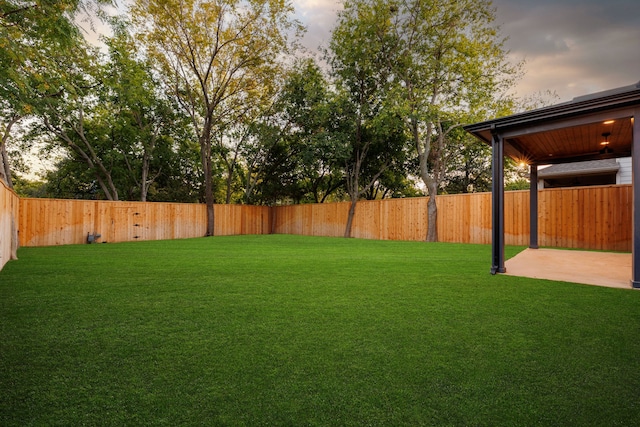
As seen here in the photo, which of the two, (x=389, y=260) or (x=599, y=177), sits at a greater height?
(x=599, y=177)

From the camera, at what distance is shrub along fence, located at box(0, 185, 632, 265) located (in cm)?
814

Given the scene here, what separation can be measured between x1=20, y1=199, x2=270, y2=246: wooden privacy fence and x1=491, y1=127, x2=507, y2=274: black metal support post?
12599 millimetres

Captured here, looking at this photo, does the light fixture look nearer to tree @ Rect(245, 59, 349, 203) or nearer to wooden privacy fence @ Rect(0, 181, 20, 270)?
tree @ Rect(245, 59, 349, 203)

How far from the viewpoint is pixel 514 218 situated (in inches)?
387

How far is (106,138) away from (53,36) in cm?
1383

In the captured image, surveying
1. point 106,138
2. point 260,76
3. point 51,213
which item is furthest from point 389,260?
point 106,138

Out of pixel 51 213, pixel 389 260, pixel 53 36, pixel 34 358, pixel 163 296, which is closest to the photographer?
pixel 34 358

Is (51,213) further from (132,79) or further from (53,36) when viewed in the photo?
(53,36)

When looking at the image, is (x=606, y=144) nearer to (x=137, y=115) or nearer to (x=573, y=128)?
(x=573, y=128)

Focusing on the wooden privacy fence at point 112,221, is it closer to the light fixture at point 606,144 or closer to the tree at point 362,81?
the tree at point 362,81

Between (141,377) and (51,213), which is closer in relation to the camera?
(141,377)

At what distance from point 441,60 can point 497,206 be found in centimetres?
888

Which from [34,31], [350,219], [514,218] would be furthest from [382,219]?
[34,31]

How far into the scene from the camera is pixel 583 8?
753 centimetres
